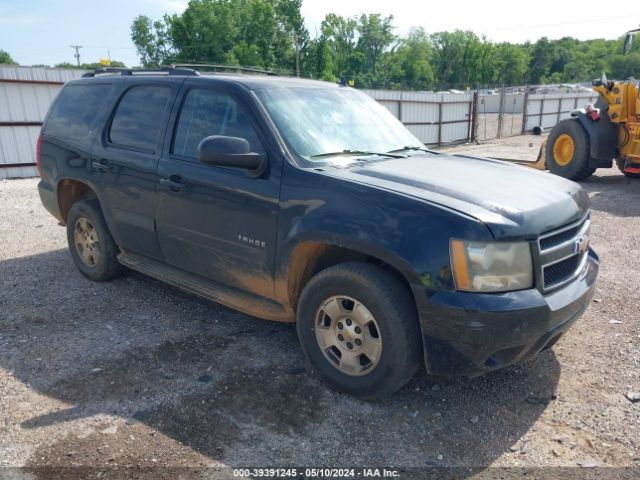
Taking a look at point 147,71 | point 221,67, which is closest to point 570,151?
point 221,67

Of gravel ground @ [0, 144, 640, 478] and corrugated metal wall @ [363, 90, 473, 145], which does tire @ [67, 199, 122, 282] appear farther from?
corrugated metal wall @ [363, 90, 473, 145]

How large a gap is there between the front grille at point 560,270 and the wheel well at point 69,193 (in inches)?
165

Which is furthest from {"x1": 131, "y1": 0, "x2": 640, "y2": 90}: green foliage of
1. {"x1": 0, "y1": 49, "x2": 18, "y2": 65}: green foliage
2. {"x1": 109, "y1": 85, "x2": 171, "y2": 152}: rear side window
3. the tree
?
{"x1": 109, "y1": 85, "x2": 171, "y2": 152}: rear side window

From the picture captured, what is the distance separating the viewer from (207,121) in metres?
3.95

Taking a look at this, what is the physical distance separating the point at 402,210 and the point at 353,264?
0.46 meters

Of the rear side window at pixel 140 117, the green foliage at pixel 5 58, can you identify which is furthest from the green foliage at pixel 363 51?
the rear side window at pixel 140 117

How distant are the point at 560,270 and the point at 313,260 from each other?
58.7 inches

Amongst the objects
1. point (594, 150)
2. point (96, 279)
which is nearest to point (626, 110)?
point (594, 150)

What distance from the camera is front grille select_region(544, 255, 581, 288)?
296 cm

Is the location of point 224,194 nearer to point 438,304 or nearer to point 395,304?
point 395,304

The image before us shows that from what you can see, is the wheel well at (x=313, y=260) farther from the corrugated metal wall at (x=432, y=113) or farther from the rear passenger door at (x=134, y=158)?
the corrugated metal wall at (x=432, y=113)

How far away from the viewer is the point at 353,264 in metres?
3.12

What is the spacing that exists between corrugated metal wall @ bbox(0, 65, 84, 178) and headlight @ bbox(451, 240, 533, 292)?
1230cm

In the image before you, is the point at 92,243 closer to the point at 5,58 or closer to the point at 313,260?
the point at 313,260
